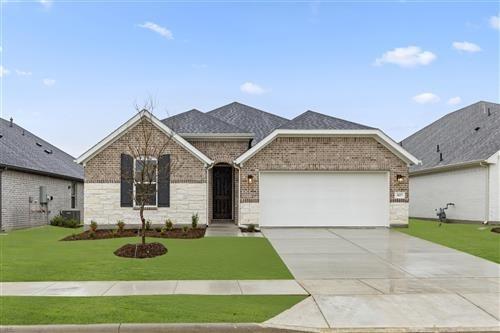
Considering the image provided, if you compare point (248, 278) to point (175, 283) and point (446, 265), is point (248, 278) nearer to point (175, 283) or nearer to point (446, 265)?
point (175, 283)

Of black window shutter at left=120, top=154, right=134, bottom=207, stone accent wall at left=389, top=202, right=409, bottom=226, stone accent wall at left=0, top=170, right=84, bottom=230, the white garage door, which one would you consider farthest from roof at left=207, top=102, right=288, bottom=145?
stone accent wall at left=0, top=170, right=84, bottom=230

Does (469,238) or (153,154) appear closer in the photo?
(469,238)

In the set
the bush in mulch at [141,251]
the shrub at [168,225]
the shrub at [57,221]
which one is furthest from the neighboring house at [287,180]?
the bush in mulch at [141,251]

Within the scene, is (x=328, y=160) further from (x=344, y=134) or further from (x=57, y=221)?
(x=57, y=221)

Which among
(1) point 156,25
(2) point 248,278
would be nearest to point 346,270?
(2) point 248,278

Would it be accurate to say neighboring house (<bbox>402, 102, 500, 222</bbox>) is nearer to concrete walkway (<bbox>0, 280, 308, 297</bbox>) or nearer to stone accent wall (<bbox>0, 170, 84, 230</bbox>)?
concrete walkway (<bbox>0, 280, 308, 297</bbox>)

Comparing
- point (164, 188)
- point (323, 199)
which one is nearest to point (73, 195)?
point (164, 188)

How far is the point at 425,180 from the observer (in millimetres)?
26844

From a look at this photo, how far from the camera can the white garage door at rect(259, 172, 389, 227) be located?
750 inches

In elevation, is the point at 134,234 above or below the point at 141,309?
below

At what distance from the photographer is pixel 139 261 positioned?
36.2ft

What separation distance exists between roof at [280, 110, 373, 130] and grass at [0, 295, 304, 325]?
494 inches

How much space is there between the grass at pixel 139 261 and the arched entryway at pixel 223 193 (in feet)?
20.5

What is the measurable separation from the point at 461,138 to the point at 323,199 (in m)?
11.7
